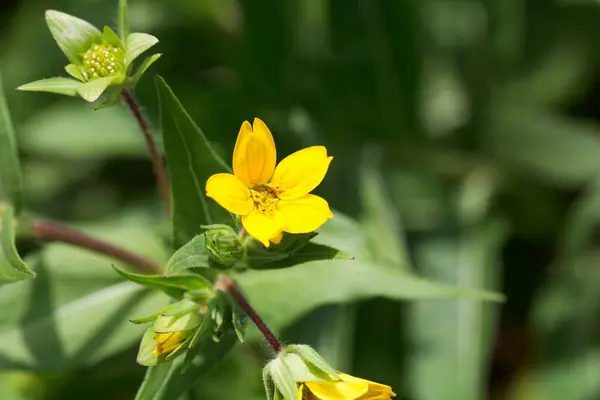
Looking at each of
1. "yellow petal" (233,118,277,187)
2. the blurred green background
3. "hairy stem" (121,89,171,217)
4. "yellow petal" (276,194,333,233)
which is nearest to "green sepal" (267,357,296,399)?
"yellow petal" (276,194,333,233)

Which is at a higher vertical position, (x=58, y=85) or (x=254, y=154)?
(x=58, y=85)

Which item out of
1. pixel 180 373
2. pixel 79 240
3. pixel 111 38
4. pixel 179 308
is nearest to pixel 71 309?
pixel 79 240

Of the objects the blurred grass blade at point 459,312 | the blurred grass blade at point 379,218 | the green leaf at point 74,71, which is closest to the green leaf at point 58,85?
the green leaf at point 74,71

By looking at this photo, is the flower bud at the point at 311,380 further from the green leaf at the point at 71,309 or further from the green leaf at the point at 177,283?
the green leaf at the point at 71,309

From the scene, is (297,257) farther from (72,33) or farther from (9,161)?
(9,161)

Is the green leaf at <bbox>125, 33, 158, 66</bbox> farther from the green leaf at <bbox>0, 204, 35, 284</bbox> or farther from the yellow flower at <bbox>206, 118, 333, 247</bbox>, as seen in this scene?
the green leaf at <bbox>0, 204, 35, 284</bbox>

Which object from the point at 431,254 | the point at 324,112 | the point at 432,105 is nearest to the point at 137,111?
the point at 324,112
